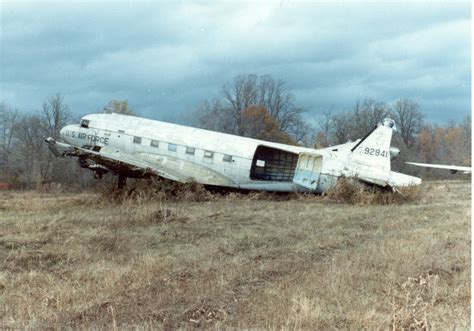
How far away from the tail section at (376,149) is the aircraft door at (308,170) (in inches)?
58.9

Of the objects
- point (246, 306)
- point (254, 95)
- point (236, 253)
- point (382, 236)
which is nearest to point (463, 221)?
point (382, 236)

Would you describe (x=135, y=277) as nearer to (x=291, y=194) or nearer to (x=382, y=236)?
Answer: (x=382, y=236)

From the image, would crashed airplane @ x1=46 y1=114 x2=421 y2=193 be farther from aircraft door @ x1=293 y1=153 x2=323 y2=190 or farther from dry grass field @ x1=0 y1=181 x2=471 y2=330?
dry grass field @ x1=0 y1=181 x2=471 y2=330

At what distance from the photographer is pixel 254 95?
5859 cm

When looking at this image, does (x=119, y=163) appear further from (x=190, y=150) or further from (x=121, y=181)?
(x=190, y=150)

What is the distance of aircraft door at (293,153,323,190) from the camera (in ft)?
69.6

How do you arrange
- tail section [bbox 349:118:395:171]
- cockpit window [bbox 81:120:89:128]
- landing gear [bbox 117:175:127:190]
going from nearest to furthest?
1. tail section [bbox 349:118:395:171]
2. landing gear [bbox 117:175:127:190]
3. cockpit window [bbox 81:120:89:128]

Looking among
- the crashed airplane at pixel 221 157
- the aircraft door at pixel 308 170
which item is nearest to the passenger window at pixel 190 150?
the crashed airplane at pixel 221 157

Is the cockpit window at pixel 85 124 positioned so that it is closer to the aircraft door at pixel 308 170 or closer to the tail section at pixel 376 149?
the aircraft door at pixel 308 170

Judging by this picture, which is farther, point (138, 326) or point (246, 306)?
point (246, 306)

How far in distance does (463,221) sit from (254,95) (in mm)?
46446


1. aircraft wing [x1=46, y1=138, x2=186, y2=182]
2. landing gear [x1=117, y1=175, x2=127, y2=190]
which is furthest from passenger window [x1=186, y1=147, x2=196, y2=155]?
landing gear [x1=117, y1=175, x2=127, y2=190]

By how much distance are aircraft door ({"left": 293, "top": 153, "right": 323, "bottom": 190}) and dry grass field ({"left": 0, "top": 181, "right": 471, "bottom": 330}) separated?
21.5 feet

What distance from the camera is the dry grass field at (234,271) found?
5707mm
